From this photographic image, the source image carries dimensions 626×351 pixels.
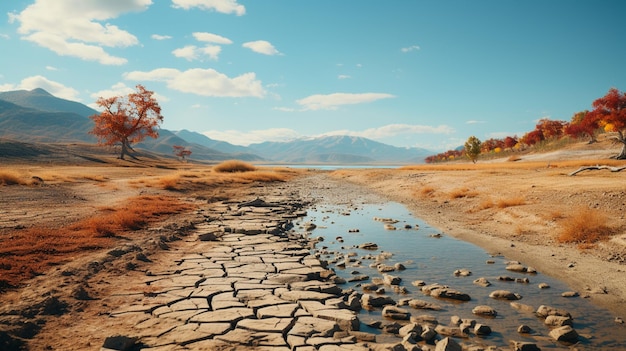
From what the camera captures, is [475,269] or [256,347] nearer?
[256,347]

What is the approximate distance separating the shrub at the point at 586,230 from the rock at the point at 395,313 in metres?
7.03

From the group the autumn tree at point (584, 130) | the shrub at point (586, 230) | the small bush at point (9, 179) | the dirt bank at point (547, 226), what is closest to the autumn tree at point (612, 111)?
the autumn tree at point (584, 130)

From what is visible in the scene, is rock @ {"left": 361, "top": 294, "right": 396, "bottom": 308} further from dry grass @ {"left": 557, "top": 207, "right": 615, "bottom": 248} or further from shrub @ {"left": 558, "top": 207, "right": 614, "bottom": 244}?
shrub @ {"left": 558, "top": 207, "right": 614, "bottom": 244}

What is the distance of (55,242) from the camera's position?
822cm

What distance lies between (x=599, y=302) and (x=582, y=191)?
10048mm

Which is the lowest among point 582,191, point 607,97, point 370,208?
point 370,208

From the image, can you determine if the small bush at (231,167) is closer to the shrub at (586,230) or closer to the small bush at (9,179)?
the small bush at (9,179)

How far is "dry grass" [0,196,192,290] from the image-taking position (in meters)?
6.44

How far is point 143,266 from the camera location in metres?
7.44

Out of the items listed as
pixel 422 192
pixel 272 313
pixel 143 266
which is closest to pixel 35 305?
pixel 143 266

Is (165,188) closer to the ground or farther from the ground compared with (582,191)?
closer to the ground

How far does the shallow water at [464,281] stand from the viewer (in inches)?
191

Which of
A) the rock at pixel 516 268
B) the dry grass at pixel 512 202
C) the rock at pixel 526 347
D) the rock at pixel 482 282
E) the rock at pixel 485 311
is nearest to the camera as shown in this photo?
the rock at pixel 526 347

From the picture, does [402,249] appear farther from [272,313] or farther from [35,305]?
[35,305]
